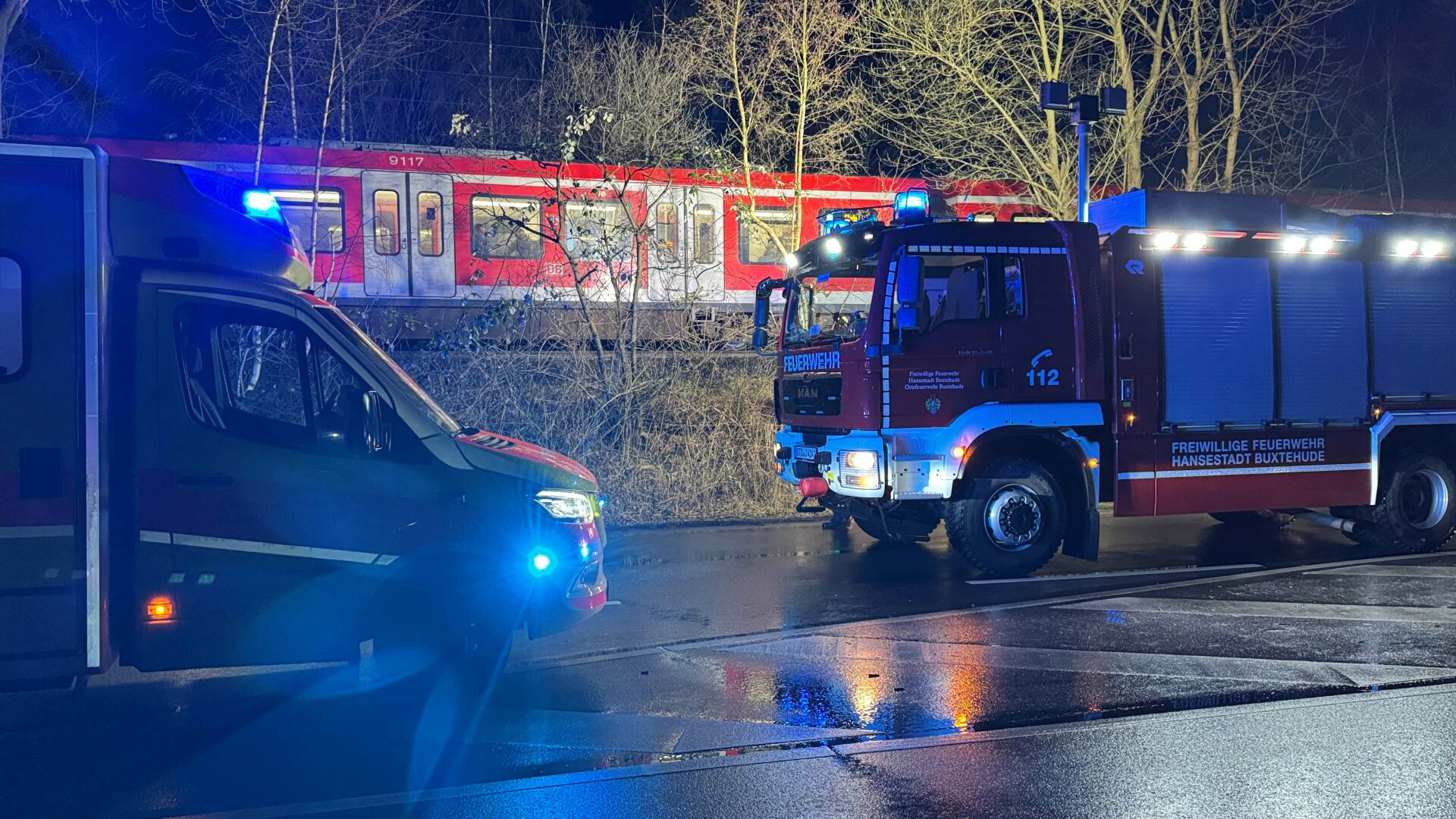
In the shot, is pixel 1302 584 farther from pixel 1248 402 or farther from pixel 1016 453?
pixel 1016 453

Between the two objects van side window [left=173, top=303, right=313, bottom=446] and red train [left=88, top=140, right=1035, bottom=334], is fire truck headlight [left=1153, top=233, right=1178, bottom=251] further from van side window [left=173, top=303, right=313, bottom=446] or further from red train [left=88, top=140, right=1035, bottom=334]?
red train [left=88, top=140, right=1035, bottom=334]

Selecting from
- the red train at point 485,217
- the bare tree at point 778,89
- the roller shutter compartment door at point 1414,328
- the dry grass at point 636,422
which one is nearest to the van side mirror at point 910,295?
the dry grass at point 636,422

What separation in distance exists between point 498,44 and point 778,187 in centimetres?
1514

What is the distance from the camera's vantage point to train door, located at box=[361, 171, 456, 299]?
1684cm

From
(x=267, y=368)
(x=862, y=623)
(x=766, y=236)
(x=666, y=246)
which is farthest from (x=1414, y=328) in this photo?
(x=267, y=368)

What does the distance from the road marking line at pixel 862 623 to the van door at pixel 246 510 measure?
58.0 inches

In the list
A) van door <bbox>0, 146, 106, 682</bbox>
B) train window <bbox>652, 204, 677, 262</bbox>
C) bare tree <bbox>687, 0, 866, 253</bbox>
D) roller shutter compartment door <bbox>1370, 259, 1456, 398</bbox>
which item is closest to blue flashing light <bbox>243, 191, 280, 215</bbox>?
van door <bbox>0, 146, 106, 682</bbox>

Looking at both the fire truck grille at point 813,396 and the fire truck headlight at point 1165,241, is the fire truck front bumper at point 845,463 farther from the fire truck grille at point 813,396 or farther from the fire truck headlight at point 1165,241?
the fire truck headlight at point 1165,241

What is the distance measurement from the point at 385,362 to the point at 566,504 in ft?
4.05

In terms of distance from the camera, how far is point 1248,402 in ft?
31.6

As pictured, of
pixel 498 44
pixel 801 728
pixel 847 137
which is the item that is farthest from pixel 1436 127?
pixel 801 728

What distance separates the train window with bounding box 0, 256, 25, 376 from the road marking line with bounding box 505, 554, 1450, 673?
3.07 meters

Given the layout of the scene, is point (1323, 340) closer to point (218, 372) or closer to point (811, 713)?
point (811, 713)

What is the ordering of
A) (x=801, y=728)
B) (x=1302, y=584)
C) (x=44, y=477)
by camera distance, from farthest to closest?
(x=1302, y=584), (x=801, y=728), (x=44, y=477)
